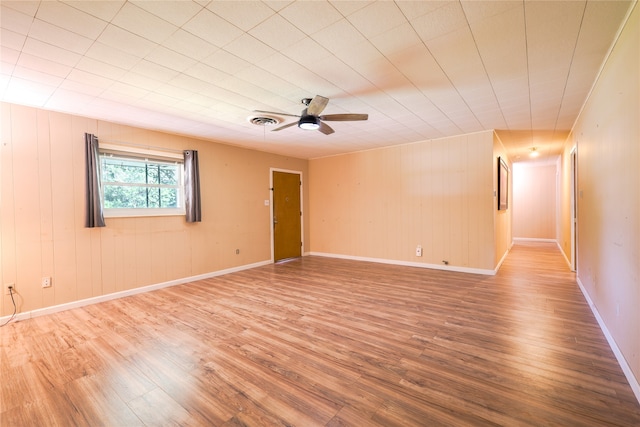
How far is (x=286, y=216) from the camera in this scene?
271 inches

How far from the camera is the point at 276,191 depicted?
661cm

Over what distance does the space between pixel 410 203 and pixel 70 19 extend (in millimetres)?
5480

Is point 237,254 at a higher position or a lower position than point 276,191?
lower

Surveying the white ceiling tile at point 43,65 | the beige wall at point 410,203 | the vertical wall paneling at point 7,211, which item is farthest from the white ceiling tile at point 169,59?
the beige wall at point 410,203

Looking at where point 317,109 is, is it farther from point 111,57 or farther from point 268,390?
point 268,390

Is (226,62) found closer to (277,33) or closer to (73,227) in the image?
(277,33)

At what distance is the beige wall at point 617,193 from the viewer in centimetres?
183

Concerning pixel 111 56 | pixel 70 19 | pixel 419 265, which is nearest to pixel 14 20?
pixel 70 19

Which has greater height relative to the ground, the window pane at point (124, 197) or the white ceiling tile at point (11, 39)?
the white ceiling tile at point (11, 39)

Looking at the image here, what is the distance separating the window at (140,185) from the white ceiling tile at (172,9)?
9.62 feet

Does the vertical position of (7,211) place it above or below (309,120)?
below

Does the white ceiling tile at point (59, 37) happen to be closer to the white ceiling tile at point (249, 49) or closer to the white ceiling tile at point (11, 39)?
the white ceiling tile at point (11, 39)

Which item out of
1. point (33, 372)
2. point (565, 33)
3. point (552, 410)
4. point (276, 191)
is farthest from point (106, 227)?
point (565, 33)

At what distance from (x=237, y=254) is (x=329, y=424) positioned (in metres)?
4.50
